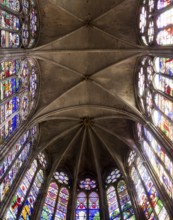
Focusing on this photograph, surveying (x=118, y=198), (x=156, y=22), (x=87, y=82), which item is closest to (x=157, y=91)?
(x=156, y=22)

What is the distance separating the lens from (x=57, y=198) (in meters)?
19.8

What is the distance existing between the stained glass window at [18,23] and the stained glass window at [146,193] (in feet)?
24.0

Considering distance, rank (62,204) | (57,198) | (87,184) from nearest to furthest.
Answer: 1. (62,204)
2. (57,198)
3. (87,184)

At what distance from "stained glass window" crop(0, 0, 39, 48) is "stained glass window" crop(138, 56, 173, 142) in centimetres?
503

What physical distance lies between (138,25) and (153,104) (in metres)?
3.63

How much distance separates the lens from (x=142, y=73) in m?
19.1

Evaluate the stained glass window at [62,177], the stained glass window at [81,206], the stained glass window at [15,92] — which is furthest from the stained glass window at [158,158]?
the stained glass window at [15,92]

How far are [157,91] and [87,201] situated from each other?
6409 mm

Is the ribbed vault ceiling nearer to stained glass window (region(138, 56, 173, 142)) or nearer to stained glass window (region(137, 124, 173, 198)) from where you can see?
stained glass window (region(138, 56, 173, 142))

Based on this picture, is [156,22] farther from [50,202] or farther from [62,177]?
[50,202]

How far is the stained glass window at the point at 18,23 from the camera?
51.6 ft

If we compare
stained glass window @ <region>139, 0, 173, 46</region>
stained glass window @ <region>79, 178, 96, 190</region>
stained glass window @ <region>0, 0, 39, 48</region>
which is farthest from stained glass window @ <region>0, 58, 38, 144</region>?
stained glass window @ <region>139, 0, 173, 46</region>

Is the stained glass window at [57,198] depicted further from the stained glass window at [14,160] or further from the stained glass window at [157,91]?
the stained glass window at [157,91]

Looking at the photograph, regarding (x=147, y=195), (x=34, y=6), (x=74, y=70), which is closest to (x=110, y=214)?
(x=147, y=195)
